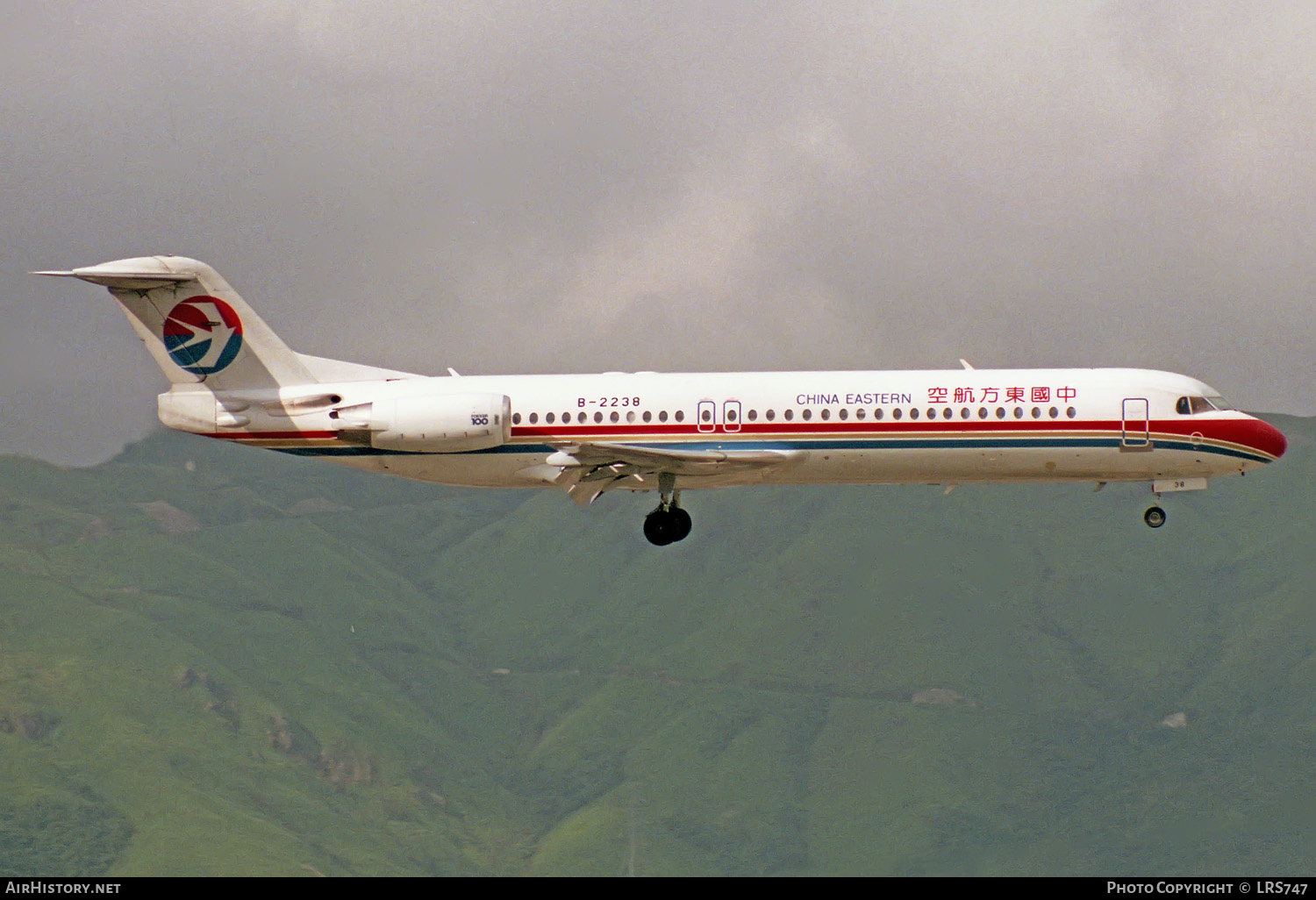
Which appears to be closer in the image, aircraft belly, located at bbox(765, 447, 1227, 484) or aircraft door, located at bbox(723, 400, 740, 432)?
aircraft belly, located at bbox(765, 447, 1227, 484)

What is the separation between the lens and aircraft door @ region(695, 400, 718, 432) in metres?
43.6

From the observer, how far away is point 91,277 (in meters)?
45.0

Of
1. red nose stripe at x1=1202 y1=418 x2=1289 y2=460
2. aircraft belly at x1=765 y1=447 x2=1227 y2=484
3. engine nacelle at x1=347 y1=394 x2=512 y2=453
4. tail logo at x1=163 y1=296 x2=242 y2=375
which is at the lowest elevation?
aircraft belly at x1=765 y1=447 x2=1227 y2=484

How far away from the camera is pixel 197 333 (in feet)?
152

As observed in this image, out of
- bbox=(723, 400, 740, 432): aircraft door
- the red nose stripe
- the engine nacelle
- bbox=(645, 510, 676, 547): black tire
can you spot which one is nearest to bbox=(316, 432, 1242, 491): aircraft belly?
the red nose stripe

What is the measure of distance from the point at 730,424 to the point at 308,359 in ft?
39.3

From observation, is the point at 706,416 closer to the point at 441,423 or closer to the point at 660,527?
the point at 660,527

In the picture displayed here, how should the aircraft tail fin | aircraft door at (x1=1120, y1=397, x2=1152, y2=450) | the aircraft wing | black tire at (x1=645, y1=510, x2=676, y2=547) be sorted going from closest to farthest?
the aircraft wing, aircraft door at (x1=1120, y1=397, x2=1152, y2=450), black tire at (x1=645, y1=510, x2=676, y2=547), the aircraft tail fin

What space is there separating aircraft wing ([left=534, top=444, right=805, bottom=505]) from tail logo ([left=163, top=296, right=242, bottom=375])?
9493mm

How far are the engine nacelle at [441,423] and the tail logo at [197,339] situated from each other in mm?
4670

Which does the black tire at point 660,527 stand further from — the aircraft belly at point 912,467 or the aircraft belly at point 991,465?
the aircraft belly at point 991,465

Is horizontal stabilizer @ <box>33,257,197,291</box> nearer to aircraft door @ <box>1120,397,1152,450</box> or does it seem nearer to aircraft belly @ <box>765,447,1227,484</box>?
aircraft belly @ <box>765,447,1227,484</box>
